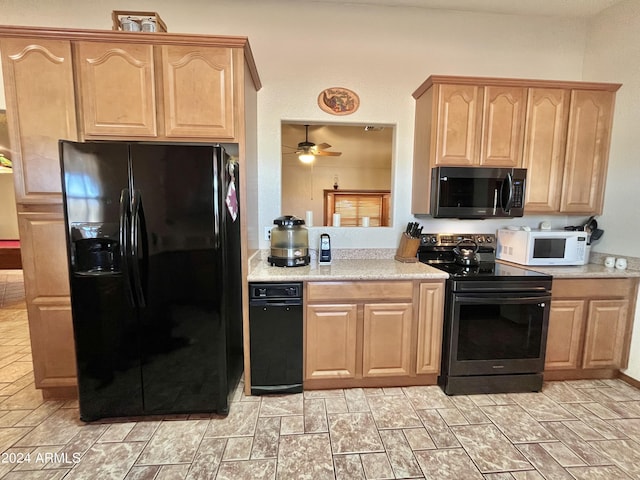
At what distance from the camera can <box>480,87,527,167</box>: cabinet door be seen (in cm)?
236

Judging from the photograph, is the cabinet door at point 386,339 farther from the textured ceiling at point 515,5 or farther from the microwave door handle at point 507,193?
the textured ceiling at point 515,5

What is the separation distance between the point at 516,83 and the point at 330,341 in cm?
255

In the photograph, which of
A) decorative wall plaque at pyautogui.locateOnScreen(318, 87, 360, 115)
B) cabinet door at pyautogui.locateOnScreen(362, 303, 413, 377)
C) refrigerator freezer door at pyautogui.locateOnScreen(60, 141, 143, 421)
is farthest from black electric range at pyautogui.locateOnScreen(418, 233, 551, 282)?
refrigerator freezer door at pyautogui.locateOnScreen(60, 141, 143, 421)

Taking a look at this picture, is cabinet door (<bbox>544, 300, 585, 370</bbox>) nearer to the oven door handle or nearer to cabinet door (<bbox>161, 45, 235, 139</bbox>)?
the oven door handle

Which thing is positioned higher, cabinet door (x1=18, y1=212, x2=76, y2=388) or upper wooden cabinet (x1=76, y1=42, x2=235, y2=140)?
upper wooden cabinet (x1=76, y1=42, x2=235, y2=140)

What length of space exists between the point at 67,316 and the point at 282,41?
276 centimetres

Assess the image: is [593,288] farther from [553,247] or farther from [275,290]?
[275,290]

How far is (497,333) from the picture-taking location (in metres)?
2.17

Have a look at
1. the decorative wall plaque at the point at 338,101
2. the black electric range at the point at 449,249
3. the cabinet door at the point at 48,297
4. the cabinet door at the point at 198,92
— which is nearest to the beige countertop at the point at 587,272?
the black electric range at the point at 449,249

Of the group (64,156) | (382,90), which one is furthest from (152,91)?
(382,90)

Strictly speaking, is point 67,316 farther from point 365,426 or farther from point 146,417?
point 365,426

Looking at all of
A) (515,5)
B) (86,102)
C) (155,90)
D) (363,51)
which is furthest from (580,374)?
(86,102)

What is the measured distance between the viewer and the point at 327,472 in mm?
1515

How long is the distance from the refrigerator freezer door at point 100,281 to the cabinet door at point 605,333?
11.0ft
